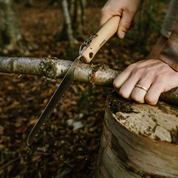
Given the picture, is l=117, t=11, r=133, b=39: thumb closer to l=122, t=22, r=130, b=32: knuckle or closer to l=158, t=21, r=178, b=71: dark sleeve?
l=122, t=22, r=130, b=32: knuckle

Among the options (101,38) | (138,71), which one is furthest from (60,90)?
(138,71)

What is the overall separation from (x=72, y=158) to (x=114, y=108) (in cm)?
167

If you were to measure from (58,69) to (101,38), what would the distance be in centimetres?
52

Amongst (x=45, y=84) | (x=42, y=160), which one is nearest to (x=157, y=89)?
(x=42, y=160)

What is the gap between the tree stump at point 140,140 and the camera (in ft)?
2.77

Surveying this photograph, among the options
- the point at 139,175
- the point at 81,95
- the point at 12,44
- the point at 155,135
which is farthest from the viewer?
the point at 12,44

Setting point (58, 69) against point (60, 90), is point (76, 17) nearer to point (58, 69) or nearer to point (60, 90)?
point (58, 69)

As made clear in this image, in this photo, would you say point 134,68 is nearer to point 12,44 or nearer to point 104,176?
point 104,176

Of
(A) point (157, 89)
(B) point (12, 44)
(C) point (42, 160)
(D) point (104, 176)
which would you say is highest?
(A) point (157, 89)

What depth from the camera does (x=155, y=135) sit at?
86 centimetres

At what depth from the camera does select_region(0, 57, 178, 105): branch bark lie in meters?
1.39

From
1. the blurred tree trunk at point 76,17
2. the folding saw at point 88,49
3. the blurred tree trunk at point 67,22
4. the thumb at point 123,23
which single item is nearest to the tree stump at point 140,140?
the folding saw at point 88,49

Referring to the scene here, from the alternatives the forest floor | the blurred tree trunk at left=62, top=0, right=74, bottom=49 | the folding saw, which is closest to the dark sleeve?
the folding saw

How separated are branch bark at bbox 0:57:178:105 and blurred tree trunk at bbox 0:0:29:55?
3.35 metres
